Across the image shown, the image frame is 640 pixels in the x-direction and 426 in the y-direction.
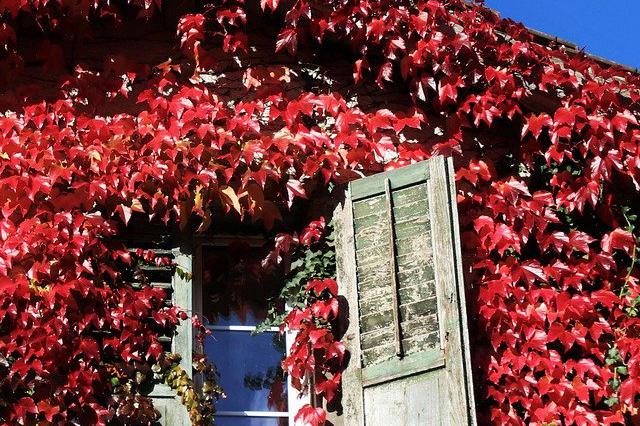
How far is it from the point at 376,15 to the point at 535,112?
100 centimetres

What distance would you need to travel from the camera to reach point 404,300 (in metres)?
6.98

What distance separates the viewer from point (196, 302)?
748 centimetres

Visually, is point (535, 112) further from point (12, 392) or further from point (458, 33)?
point (12, 392)

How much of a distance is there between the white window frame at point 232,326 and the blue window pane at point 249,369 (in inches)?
1.0

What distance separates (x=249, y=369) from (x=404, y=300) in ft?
3.05

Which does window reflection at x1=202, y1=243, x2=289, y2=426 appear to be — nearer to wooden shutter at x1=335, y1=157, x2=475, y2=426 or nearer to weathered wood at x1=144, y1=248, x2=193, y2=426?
weathered wood at x1=144, y1=248, x2=193, y2=426

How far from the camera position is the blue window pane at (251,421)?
7.20m

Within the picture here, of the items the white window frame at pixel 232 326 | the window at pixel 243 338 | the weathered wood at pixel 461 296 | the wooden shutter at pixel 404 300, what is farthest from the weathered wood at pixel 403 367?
the window at pixel 243 338

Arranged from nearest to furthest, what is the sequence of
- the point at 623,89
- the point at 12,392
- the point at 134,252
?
1. the point at 12,392
2. the point at 134,252
3. the point at 623,89

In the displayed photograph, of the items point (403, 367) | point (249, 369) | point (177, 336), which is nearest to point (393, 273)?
point (403, 367)

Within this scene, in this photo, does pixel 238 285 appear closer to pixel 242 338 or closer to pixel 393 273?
pixel 242 338

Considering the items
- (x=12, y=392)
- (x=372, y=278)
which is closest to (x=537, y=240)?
(x=372, y=278)

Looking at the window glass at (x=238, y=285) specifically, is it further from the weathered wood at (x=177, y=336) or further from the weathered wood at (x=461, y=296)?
the weathered wood at (x=461, y=296)

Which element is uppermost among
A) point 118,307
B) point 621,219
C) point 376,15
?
point 376,15
